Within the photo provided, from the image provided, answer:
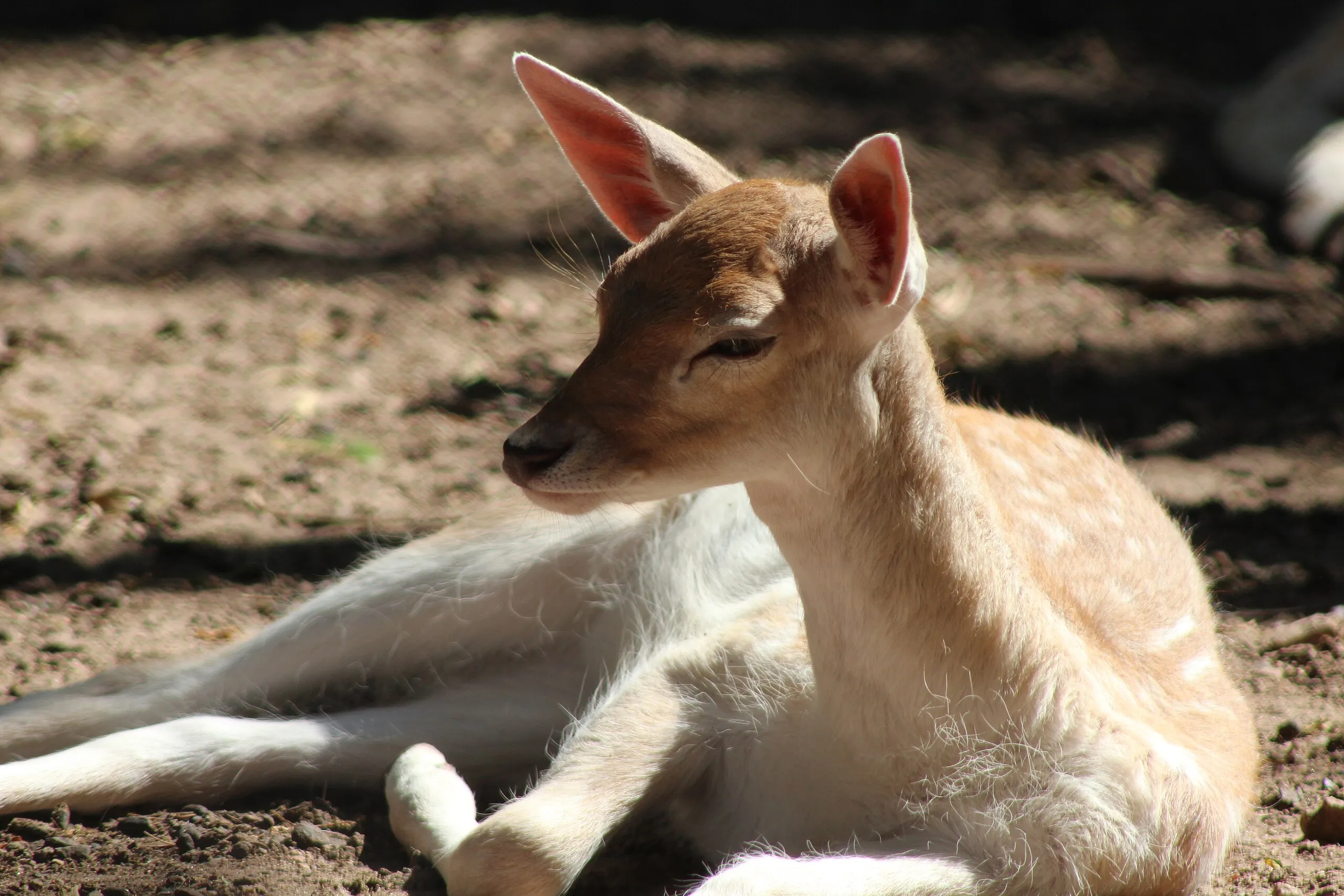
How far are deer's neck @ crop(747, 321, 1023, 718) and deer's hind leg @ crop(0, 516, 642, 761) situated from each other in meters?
1.00

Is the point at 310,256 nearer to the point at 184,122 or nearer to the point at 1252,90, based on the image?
the point at 184,122

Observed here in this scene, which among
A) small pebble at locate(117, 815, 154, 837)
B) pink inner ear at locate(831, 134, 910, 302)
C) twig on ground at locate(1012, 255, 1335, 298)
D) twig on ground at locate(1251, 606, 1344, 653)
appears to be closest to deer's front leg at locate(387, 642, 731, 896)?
small pebble at locate(117, 815, 154, 837)

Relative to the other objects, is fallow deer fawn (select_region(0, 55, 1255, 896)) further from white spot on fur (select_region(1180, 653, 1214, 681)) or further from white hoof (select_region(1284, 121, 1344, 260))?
white hoof (select_region(1284, 121, 1344, 260))

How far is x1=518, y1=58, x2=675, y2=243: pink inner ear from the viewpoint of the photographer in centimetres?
278

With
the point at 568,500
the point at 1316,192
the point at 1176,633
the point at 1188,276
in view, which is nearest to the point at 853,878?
the point at 568,500

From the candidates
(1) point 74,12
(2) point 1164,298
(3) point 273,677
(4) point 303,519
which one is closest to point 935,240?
(2) point 1164,298

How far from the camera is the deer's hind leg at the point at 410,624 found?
3.45 metres

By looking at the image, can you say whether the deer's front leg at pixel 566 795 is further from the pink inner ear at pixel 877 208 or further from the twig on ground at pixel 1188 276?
the twig on ground at pixel 1188 276

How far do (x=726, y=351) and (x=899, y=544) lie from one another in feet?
1.56

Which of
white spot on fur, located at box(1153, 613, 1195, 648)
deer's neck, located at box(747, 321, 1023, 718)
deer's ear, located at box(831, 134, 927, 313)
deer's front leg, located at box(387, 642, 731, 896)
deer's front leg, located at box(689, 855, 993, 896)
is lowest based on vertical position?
deer's front leg, located at box(387, 642, 731, 896)

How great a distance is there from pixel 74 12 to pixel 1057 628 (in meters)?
6.64

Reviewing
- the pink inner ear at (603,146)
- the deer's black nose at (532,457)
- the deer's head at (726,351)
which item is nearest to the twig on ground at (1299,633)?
the deer's head at (726,351)

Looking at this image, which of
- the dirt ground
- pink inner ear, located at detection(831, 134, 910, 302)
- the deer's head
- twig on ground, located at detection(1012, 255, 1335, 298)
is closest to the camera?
pink inner ear, located at detection(831, 134, 910, 302)

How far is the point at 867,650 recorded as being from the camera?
261cm
